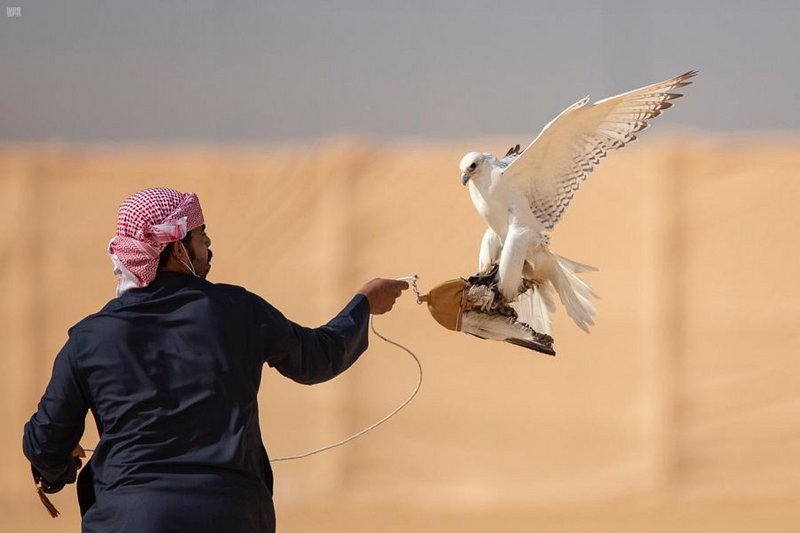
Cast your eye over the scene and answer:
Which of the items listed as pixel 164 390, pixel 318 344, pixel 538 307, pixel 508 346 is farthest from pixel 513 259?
pixel 508 346

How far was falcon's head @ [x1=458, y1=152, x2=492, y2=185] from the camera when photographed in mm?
3219

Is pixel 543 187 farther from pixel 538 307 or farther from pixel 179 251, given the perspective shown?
pixel 179 251

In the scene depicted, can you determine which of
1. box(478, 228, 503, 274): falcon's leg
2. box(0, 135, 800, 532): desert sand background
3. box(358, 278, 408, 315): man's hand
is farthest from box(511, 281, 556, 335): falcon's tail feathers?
box(0, 135, 800, 532): desert sand background

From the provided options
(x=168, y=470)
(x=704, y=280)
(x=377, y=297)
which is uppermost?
(x=377, y=297)

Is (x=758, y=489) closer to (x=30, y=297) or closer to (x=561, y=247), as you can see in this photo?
(x=561, y=247)

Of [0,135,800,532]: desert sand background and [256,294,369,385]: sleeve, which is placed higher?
[256,294,369,385]: sleeve

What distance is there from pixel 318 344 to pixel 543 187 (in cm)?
96

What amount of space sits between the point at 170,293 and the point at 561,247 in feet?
17.8

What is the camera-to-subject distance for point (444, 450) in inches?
302

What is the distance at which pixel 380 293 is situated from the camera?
294 centimetres

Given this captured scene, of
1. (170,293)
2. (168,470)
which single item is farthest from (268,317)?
(168,470)

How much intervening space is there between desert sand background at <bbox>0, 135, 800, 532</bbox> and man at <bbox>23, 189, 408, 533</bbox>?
16.5 ft

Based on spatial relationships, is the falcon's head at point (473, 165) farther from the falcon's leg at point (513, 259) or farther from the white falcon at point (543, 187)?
the falcon's leg at point (513, 259)

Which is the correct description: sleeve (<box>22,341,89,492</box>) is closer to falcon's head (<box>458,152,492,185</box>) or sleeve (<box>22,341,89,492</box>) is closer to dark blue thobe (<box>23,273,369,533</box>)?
dark blue thobe (<box>23,273,369,533</box>)
